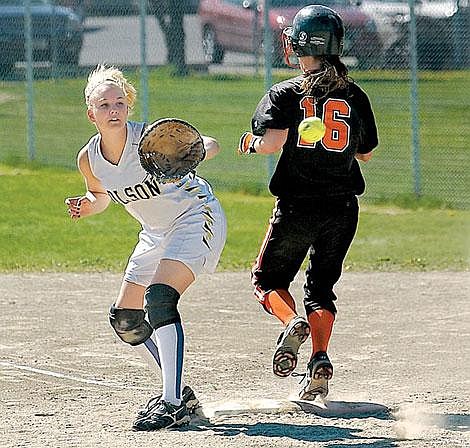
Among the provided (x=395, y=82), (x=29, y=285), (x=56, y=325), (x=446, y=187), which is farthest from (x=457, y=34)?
(x=56, y=325)

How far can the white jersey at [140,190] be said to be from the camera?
5902mm

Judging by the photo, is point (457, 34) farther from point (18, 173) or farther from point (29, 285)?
point (29, 285)

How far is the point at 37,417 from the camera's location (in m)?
5.99

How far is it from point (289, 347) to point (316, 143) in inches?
40.1

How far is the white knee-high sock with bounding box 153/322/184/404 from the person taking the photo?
569cm

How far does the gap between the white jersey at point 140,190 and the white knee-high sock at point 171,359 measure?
54cm

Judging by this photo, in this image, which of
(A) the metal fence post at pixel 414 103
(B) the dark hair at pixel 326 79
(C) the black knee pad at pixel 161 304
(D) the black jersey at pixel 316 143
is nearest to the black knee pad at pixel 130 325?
(C) the black knee pad at pixel 161 304

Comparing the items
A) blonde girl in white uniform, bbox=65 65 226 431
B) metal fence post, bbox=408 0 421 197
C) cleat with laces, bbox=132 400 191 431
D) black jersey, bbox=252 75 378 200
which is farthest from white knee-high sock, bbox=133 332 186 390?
metal fence post, bbox=408 0 421 197

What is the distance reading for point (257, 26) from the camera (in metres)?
16.9

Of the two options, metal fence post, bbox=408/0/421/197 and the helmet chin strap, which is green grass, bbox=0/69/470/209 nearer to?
metal fence post, bbox=408/0/421/197

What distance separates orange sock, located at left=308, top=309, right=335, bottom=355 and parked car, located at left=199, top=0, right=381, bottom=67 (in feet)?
30.1

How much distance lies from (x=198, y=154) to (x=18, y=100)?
1278cm

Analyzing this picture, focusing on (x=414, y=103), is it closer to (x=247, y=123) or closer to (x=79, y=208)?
(x=247, y=123)

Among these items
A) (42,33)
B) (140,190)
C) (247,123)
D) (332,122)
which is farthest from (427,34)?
(140,190)
